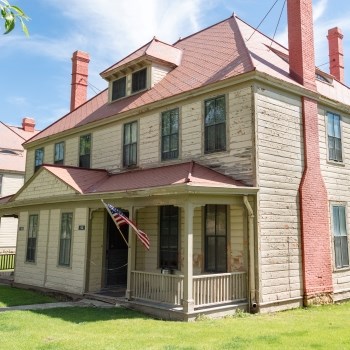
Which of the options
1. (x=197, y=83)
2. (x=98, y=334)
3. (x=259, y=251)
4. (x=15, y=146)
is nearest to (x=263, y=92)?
(x=197, y=83)

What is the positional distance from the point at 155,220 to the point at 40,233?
217 inches

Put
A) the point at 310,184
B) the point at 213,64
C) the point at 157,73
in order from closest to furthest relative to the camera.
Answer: the point at 310,184, the point at 213,64, the point at 157,73

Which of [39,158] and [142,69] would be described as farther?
[39,158]

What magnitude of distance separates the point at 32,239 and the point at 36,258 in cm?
105

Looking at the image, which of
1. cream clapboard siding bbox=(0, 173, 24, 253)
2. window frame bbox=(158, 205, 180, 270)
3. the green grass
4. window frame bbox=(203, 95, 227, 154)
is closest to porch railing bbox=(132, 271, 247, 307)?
window frame bbox=(158, 205, 180, 270)

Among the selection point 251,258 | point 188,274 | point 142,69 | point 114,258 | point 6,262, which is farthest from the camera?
point 6,262

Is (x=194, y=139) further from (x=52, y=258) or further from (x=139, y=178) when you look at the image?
(x=52, y=258)

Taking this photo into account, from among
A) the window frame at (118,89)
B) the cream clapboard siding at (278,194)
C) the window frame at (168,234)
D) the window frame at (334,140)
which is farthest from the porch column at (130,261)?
the window frame at (118,89)

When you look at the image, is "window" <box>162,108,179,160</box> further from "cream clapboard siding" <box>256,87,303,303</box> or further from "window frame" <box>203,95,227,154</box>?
"cream clapboard siding" <box>256,87,303,303</box>

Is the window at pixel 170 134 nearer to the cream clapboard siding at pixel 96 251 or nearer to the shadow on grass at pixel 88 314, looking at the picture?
the cream clapboard siding at pixel 96 251

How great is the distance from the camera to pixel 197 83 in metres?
13.9

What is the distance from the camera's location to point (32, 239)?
17.5 m

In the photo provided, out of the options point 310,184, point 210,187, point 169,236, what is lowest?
point 169,236

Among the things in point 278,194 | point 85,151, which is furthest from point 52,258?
point 278,194
